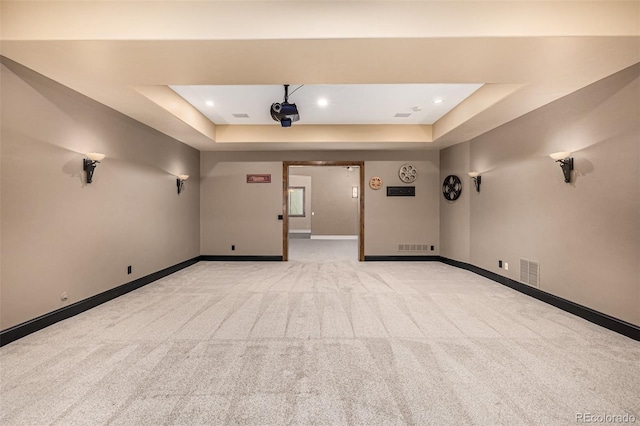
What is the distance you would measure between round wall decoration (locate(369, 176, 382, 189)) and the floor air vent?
11.0 feet

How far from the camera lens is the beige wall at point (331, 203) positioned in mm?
12969

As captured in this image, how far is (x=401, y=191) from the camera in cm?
680

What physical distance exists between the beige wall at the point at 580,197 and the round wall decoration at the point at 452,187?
1.13 metres

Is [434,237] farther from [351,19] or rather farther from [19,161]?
[19,161]

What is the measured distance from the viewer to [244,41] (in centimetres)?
233

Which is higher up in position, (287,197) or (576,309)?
(287,197)

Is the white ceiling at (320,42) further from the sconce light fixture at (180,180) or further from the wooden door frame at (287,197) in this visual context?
the wooden door frame at (287,197)

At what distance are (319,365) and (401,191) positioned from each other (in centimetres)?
527


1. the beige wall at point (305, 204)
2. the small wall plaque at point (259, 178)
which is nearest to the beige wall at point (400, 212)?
the small wall plaque at point (259, 178)

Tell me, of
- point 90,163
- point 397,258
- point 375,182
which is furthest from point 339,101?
point 397,258

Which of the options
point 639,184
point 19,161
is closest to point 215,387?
point 19,161

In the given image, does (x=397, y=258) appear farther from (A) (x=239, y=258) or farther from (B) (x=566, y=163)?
(B) (x=566, y=163)

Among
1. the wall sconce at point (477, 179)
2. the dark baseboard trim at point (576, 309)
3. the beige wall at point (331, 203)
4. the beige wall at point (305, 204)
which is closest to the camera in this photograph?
the dark baseboard trim at point (576, 309)

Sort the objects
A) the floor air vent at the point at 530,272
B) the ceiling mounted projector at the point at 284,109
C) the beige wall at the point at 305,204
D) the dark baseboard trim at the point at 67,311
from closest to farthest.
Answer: the dark baseboard trim at the point at 67,311, the floor air vent at the point at 530,272, the ceiling mounted projector at the point at 284,109, the beige wall at the point at 305,204
